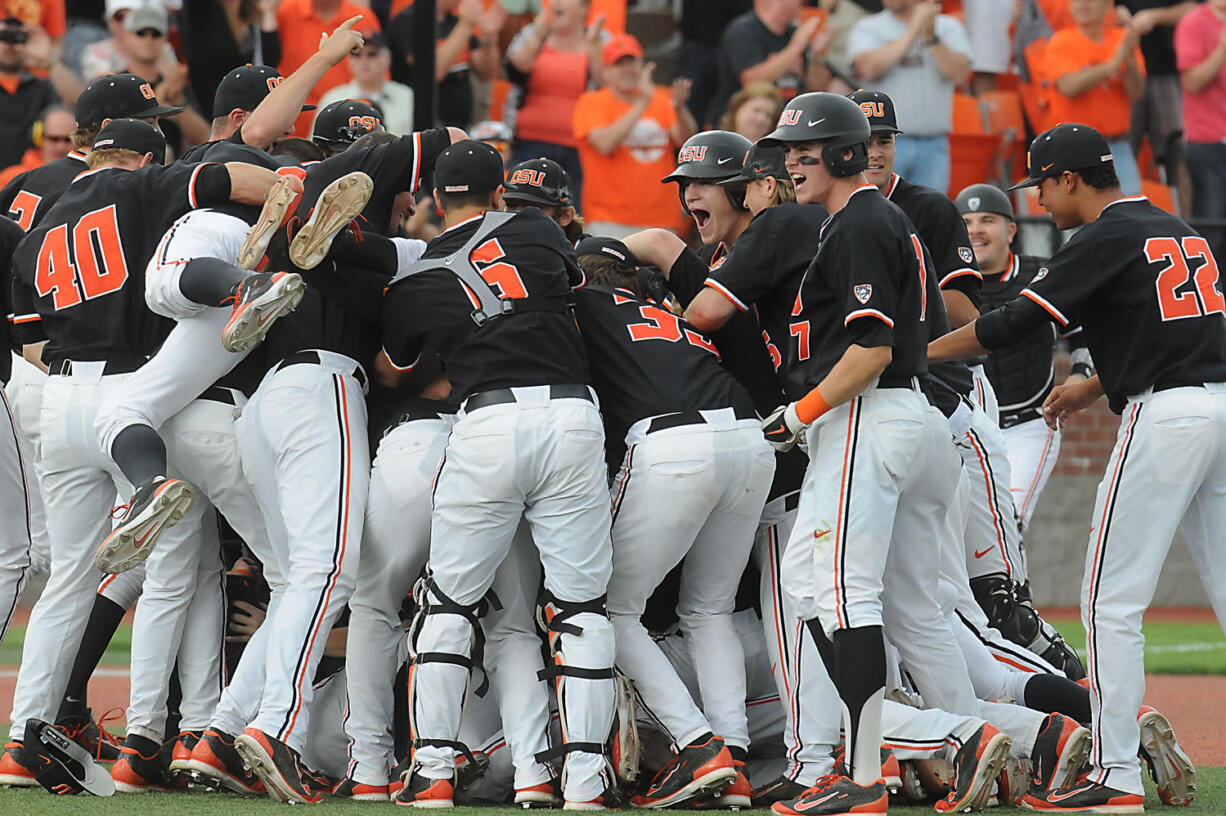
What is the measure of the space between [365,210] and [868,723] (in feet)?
8.92

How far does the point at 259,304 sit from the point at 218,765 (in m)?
1.68

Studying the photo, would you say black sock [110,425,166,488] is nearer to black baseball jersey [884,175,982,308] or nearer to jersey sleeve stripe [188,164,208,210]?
jersey sleeve stripe [188,164,208,210]

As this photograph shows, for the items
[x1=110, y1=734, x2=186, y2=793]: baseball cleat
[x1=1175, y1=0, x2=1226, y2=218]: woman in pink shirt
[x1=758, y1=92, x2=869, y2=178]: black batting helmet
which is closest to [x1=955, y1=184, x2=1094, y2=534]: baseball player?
[x1=758, y1=92, x2=869, y2=178]: black batting helmet

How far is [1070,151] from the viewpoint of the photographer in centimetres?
579

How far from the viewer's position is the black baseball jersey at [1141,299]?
5.59 meters

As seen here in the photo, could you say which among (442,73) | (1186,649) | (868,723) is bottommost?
(1186,649)

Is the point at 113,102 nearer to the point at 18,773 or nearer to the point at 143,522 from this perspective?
the point at 143,522

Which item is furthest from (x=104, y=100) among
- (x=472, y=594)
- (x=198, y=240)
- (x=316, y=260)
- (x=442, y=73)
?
(x=442, y=73)

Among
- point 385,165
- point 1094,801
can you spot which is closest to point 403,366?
point 385,165

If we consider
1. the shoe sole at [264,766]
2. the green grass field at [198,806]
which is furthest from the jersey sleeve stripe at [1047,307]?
the shoe sole at [264,766]

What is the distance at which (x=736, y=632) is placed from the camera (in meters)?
6.24

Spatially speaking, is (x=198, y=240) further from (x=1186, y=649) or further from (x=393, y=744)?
(x=1186, y=649)

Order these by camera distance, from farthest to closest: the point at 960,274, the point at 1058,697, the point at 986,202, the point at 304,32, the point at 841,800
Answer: the point at 304,32 < the point at 986,202 < the point at 960,274 < the point at 1058,697 < the point at 841,800

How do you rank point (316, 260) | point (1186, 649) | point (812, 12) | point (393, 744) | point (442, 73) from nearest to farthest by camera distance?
point (316, 260) < point (393, 744) < point (1186, 649) < point (442, 73) < point (812, 12)
